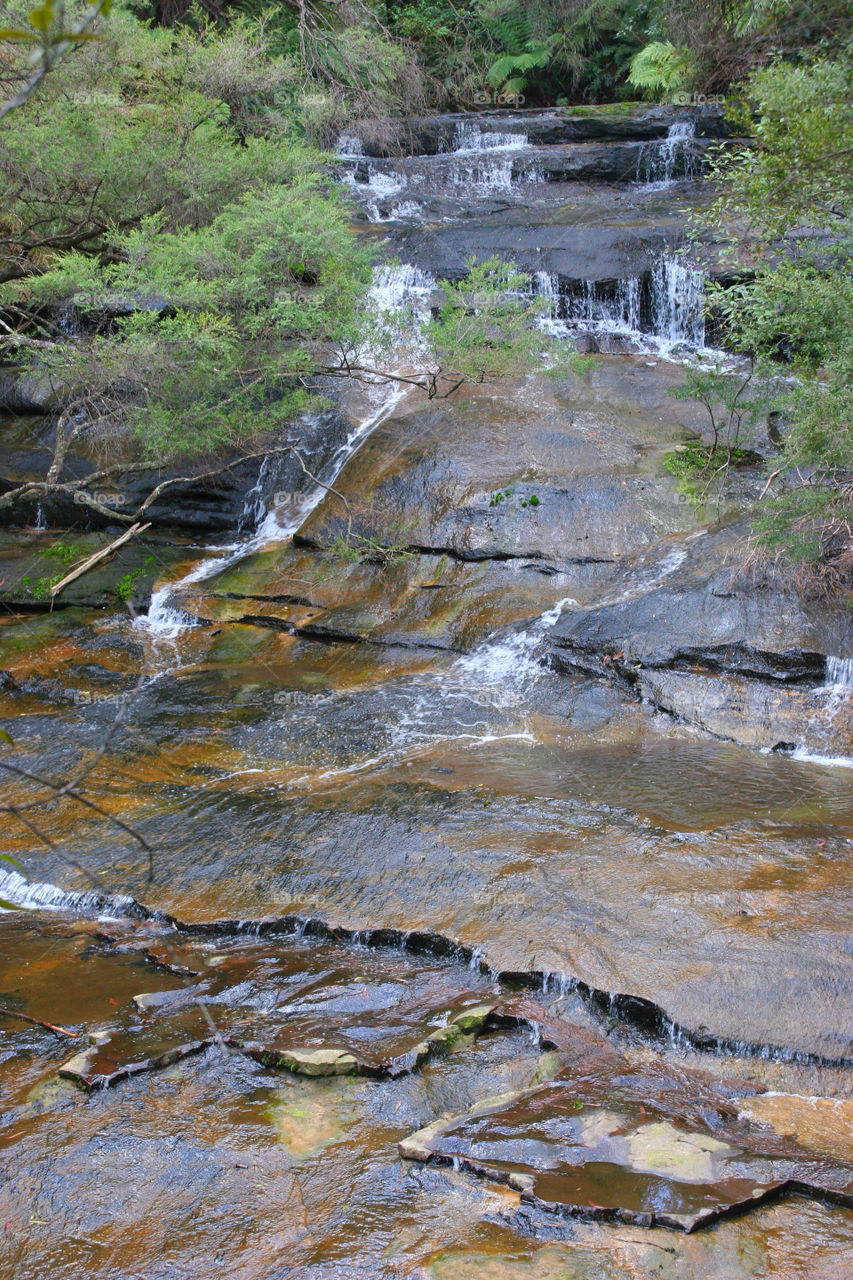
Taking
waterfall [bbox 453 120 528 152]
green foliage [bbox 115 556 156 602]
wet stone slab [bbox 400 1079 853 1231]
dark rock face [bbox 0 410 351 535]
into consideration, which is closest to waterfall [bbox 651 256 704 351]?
dark rock face [bbox 0 410 351 535]

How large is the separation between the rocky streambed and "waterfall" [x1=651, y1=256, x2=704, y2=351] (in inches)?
1.9

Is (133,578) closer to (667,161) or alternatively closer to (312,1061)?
(312,1061)

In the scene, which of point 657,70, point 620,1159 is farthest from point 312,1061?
point 657,70

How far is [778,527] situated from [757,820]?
2920mm

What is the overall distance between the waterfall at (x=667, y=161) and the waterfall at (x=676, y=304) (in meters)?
3.77

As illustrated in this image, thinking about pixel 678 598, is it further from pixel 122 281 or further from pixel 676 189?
pixel 676 189

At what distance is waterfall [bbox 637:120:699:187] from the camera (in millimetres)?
15844

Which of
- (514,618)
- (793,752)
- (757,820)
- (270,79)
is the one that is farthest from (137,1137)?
(270,79)

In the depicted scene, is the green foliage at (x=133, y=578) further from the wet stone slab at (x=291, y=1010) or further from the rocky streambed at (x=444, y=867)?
the wet stone slab at (x=291, y=1010)

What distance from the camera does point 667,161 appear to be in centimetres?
1597

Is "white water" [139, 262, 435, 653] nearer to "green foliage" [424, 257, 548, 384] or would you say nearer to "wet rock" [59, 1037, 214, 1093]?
"green foliage" [424, 257, 548, 384]

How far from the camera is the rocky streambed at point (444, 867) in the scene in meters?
3.30

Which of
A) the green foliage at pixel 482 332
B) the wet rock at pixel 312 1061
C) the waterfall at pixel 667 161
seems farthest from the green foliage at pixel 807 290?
the waterfall at pixel 667 161

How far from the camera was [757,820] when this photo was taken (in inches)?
243
